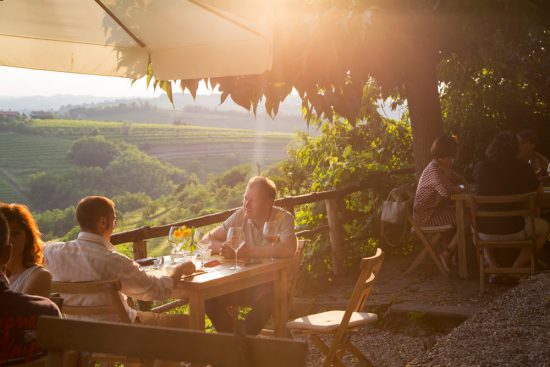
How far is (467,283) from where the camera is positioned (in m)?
7.00

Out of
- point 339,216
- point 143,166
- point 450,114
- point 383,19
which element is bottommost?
point 143,166

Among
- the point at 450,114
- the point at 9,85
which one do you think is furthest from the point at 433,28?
the point at 9,85

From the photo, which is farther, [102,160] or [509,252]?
[102,160]

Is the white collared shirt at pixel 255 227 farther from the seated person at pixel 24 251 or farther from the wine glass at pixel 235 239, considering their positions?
the seated person at pixel 24 251

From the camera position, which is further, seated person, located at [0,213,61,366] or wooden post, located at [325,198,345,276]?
wooden post, located at [325,198,345,276]

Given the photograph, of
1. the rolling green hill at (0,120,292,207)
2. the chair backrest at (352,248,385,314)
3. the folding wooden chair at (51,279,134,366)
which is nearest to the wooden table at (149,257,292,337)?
the folding wooden chair at (51,279,134,366)

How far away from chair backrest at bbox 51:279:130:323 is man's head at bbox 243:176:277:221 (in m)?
1.45

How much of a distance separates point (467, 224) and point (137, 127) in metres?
66.8

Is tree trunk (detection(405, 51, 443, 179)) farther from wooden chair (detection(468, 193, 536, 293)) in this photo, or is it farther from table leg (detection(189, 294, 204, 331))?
table leg (detection(189, 294, 204, 331))

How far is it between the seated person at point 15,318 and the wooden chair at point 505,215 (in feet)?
15.9

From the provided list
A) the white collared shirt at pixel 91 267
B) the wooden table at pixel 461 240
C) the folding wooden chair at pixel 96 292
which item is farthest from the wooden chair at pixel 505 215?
the folding wooden chair at pixel 96 292

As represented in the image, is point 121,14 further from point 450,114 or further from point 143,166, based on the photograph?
point 143,166

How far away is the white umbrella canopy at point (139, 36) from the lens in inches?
152

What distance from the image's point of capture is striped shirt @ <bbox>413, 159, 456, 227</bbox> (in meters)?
7.23
